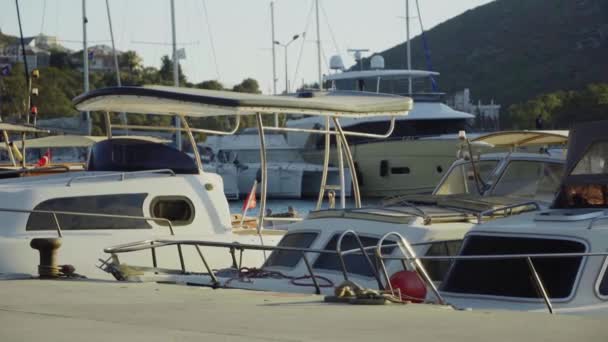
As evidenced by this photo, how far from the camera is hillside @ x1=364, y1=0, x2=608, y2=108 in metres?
129

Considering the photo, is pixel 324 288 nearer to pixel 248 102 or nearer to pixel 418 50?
pixel 248 102

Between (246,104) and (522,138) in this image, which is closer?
(246,104)

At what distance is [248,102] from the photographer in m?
16.9

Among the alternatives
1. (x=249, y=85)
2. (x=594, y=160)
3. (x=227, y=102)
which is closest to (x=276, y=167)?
(x=249, y=85)

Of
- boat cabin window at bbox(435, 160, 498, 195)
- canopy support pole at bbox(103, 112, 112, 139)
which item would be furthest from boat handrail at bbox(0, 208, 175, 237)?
boat cabin window at bbox(435, 160, 498, 195)

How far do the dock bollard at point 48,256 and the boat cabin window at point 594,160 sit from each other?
18.9 feet

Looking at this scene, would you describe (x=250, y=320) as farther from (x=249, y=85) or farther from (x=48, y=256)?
(x=249, y=85)

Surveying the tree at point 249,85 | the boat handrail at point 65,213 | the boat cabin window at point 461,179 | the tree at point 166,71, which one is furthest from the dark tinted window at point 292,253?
the tree at point 249,85

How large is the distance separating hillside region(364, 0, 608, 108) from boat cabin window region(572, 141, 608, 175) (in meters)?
106

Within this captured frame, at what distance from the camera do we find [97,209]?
16.8 metres

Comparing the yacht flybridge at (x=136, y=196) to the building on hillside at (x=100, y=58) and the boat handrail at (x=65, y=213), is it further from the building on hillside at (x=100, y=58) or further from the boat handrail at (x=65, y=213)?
the building on hillside at (x=100, y=58)

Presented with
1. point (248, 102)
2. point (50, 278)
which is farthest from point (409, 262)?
point (248, 102)

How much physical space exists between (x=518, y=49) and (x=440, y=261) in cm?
13427

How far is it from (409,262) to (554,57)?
130960 millimetres
